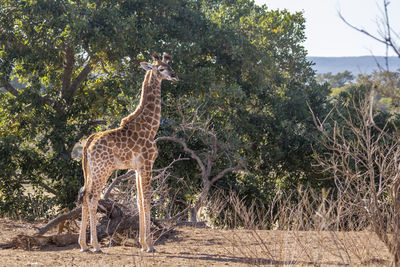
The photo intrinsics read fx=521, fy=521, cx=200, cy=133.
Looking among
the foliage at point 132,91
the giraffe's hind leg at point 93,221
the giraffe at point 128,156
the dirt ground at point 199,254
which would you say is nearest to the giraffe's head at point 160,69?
the giraffe at point 128,156

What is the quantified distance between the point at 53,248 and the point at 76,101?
303 inches

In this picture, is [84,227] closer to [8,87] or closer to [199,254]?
[199,254]

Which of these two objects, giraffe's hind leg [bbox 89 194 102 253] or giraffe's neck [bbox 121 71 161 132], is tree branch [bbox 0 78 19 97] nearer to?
giraffe's neck [bbox 121 71 161 132]

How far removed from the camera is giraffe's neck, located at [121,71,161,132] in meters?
8.23

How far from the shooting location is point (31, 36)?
14578mm

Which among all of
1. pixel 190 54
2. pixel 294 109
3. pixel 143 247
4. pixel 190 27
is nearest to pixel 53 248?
pixel 143 247

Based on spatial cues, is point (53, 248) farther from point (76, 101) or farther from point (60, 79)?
point (60, 79)

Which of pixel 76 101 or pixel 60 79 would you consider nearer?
pixel 76 101

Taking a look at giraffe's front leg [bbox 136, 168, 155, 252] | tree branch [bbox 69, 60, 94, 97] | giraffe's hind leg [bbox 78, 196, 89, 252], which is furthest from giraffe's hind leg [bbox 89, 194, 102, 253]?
tree branch [bbox 69, 60, 94, 97]

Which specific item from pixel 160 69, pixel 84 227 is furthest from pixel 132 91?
pixel 84 227

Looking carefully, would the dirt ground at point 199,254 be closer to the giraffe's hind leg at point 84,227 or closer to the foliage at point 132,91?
the giraffe's hind leg at point 84,227

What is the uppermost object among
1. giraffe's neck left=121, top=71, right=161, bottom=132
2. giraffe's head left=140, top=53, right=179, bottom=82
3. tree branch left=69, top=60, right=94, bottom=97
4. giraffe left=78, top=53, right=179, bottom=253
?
tree branch left=69, top=60, right=94, bottom=97

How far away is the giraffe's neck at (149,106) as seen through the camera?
823 centimetres

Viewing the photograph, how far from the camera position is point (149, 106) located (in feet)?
27.3
